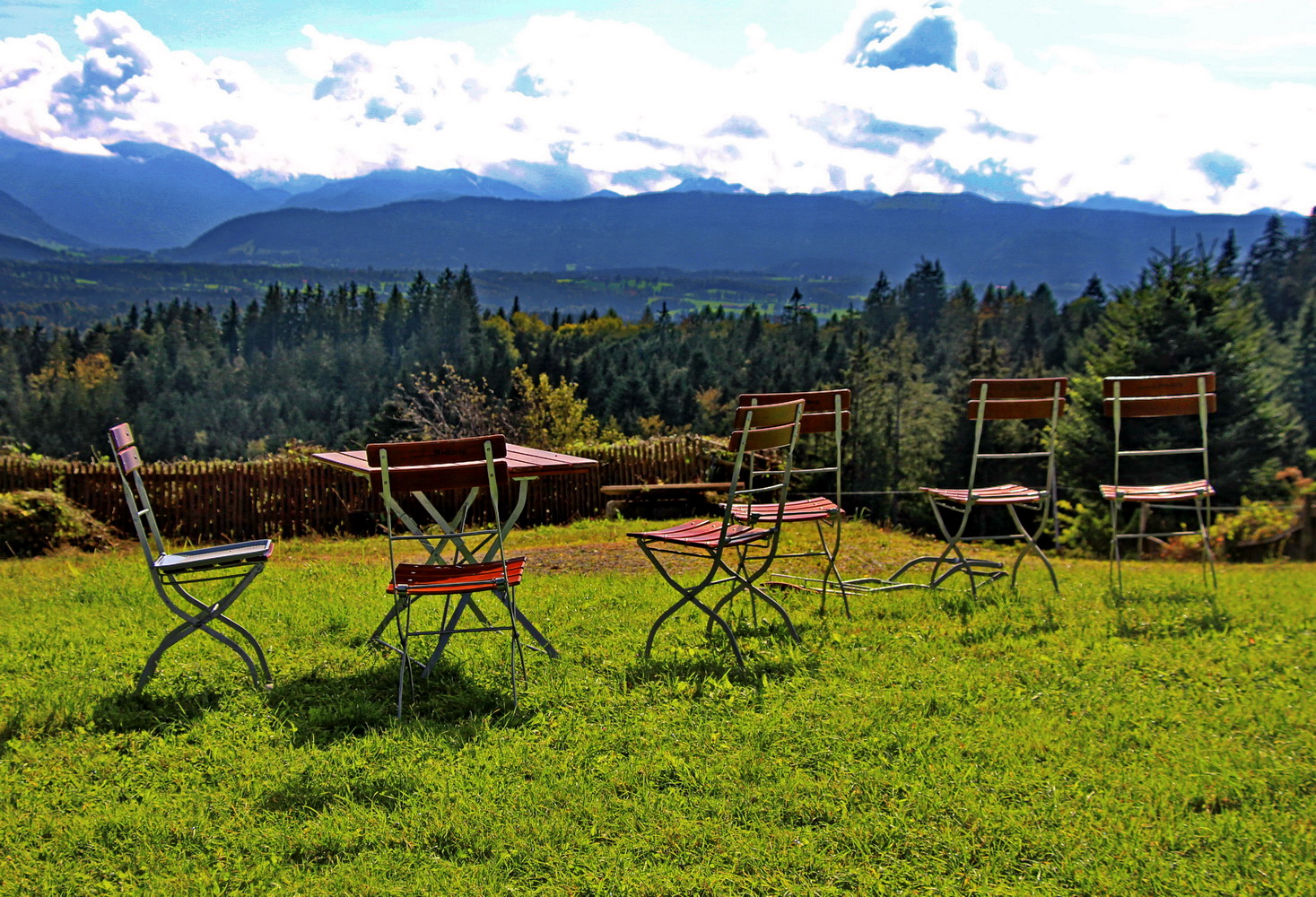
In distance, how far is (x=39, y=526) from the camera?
10812 millimetres

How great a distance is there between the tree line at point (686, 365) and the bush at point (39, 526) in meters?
5.69

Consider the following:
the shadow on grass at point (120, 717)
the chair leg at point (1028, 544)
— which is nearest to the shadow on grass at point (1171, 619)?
the chair leg at point (1028, 544)

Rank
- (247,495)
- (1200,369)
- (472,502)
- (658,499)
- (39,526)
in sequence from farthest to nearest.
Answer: (1200,369)
(247,495)
(658,499)
(39,526)
(472,502)

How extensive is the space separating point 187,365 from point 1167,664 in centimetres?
10349

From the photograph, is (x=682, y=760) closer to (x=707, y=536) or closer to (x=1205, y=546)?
(x=707, y=536)

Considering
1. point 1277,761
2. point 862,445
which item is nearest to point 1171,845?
point 1277,761

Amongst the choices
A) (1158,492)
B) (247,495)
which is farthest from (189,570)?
(247,495)

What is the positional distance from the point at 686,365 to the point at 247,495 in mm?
76251

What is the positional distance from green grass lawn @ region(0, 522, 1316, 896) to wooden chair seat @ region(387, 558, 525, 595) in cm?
55

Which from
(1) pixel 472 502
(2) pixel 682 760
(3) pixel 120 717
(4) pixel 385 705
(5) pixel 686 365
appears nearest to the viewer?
(2) pixel 682 760

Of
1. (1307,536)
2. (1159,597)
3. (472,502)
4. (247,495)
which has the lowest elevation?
(1307,536)

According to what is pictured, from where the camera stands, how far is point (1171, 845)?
A: 2.89 meters

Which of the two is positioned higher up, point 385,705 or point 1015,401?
point 1015,401

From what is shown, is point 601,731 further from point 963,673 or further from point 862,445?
point 862,445
